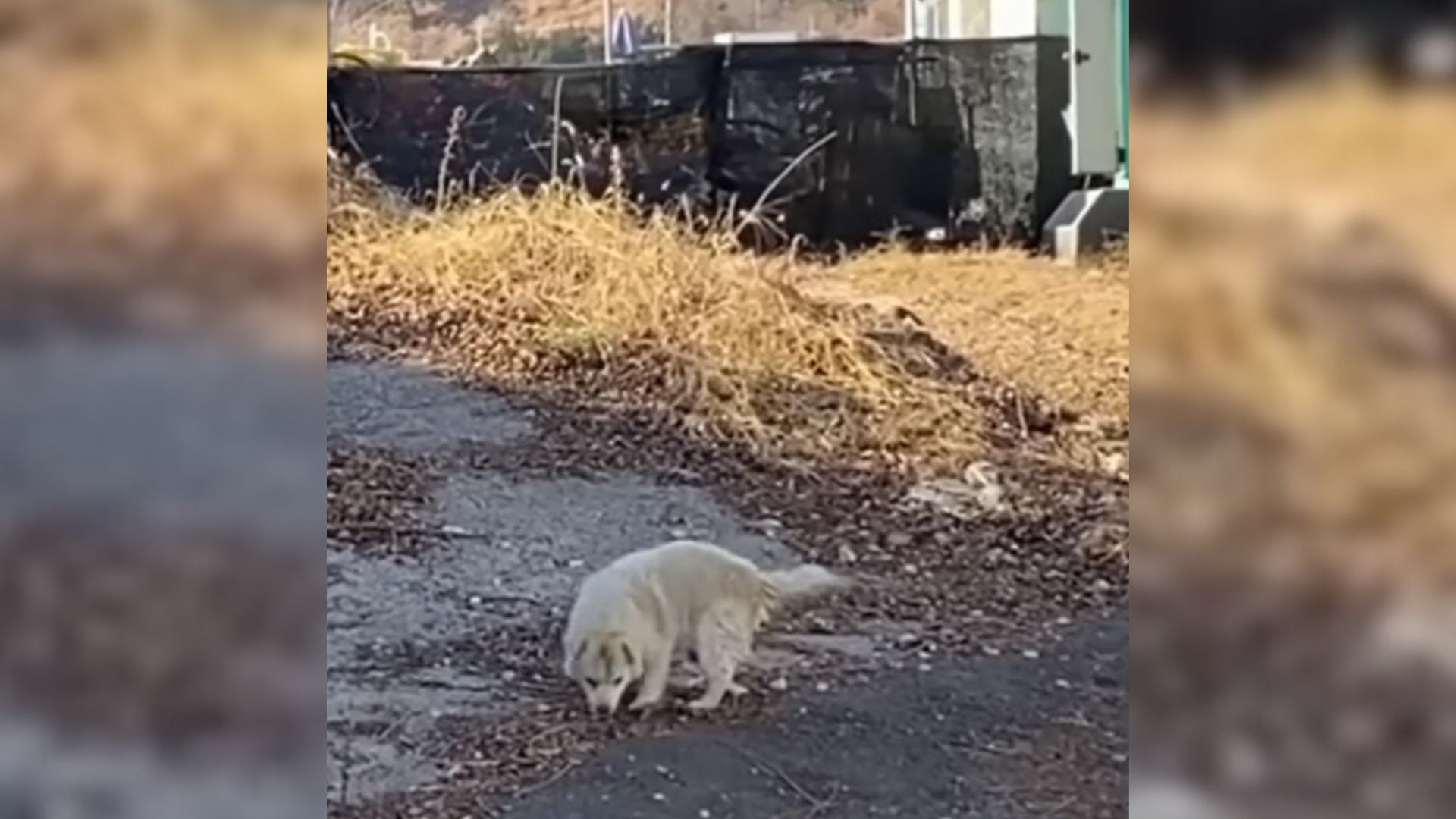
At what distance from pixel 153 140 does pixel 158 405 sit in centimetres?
16

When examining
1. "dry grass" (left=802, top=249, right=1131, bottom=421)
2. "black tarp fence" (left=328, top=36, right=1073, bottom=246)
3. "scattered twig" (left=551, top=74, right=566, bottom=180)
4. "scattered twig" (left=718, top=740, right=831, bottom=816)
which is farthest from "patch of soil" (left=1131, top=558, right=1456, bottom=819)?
"scattered twig" (left=551, top=74, right=566, bottom=180)

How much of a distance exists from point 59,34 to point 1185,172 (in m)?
0.71

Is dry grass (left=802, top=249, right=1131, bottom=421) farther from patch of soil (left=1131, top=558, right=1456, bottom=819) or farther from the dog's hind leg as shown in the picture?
patch of soil (left=1131, top=558, right=1456, bottom=819)

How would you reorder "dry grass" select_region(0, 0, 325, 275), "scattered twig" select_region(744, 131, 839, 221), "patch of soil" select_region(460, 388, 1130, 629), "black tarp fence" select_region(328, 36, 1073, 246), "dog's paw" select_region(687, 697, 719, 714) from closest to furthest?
"dry grass" select_region(0, 0, 325, 275)
"dog's paw" select_region(687, 697, 719, 714)
"patch of soil" select_region(460, 388, 1130, 629)
"black tarp fence" select_region(328, 36, 1073, 246)
"scattered twig" select_region(744, 131, 839, 221)

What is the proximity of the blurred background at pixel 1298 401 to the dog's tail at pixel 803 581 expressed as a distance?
2675 mm

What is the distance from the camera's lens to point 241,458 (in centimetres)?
112

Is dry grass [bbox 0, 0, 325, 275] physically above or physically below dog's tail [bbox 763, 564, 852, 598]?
above

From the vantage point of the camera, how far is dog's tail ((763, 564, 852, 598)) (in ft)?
13.2

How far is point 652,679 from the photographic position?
338cm

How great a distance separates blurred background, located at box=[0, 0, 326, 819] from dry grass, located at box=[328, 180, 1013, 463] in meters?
4.03

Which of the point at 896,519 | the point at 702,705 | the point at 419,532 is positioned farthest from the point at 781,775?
the point at 896,519

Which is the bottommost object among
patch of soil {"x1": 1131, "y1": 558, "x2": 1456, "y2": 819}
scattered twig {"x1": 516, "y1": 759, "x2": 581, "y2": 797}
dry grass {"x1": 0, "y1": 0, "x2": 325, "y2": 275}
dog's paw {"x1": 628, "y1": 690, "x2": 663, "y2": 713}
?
scattered twig {"x1": 516, "y1": 759, "x2": 581, "y2": 797}

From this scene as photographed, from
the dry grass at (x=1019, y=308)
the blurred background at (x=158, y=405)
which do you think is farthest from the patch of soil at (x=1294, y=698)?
the dry grass at (x=1019, y=308)

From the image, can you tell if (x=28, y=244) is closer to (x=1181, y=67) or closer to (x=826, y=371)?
(x=1181, y=67)
